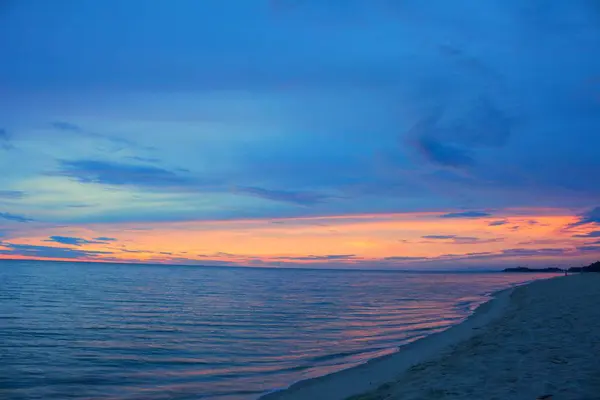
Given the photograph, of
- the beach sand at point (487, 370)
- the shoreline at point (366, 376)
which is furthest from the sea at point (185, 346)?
the beach sand at point (487, 370)

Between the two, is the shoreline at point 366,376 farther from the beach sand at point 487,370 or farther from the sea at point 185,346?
the sea at point 185,346

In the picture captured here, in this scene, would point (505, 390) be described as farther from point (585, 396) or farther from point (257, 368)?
point (257, 368)

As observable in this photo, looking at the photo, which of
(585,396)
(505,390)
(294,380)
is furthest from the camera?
(294,380)

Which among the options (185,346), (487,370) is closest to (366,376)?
(487,370)

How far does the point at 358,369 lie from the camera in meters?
13.7

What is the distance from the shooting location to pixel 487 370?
1055cm

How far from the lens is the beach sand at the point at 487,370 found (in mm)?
8719

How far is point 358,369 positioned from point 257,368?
9.74 ft

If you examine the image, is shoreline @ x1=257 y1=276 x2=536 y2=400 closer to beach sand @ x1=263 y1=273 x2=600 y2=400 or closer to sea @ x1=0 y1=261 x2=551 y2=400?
beach sand @ x1=263 y1=273 x2=600 y2=400

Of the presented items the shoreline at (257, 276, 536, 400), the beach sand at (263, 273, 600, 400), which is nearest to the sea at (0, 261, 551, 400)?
the shoreline at (257, 276, 536, 400)

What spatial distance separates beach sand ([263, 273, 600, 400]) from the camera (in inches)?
343

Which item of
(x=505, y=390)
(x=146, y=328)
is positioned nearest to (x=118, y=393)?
(x=505, y=390)

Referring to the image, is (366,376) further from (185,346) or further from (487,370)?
(185,346)

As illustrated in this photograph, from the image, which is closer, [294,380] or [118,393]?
[118,393]
